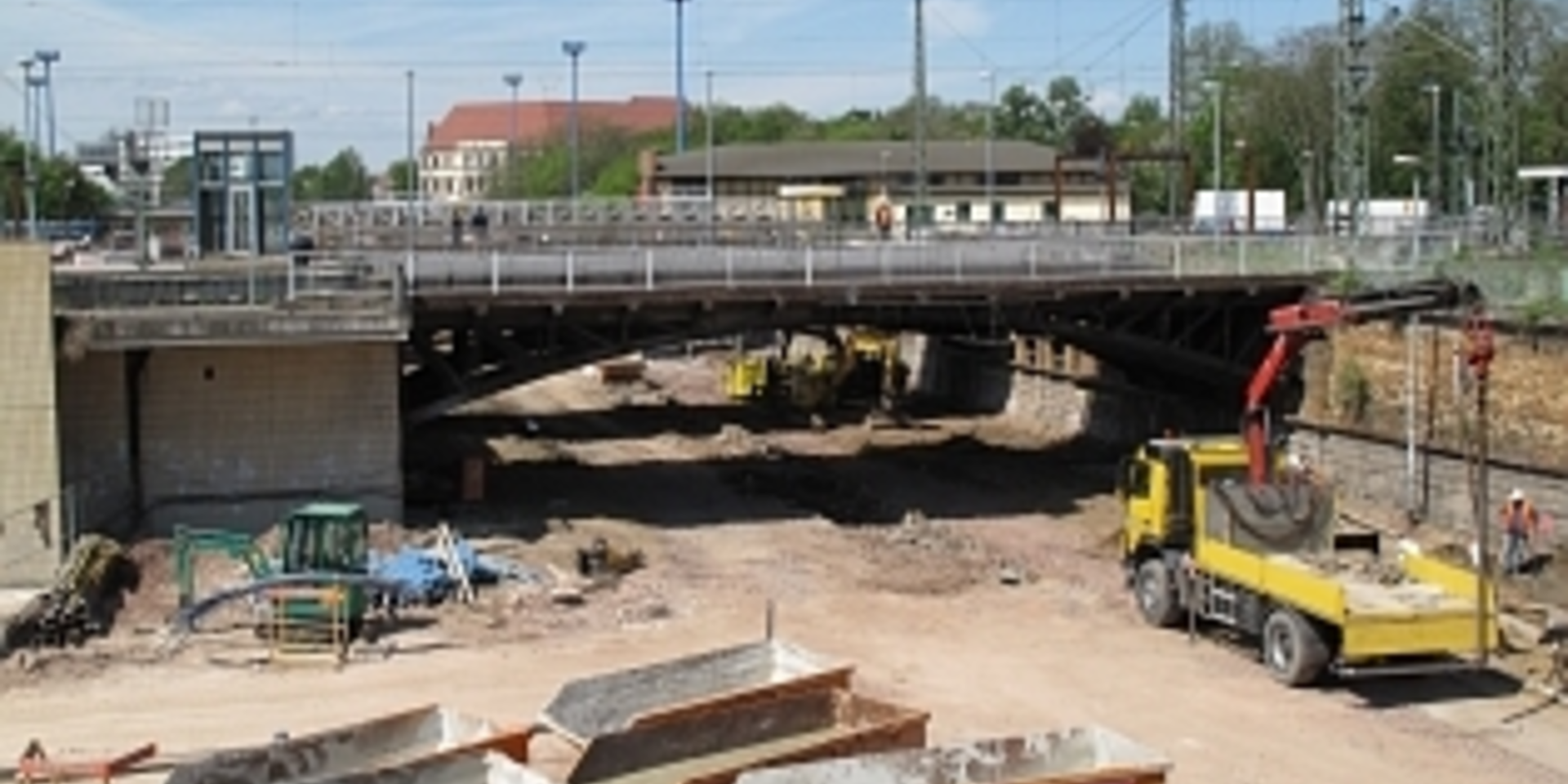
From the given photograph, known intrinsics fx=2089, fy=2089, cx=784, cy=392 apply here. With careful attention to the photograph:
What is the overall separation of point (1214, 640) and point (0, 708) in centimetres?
1684

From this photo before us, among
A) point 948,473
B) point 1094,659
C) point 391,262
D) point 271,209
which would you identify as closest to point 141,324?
point 391,262

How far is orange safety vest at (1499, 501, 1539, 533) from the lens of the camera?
33281 millimetres

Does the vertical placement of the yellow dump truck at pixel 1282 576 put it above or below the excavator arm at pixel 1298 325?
below

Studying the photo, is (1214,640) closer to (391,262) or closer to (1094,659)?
(1094,659)

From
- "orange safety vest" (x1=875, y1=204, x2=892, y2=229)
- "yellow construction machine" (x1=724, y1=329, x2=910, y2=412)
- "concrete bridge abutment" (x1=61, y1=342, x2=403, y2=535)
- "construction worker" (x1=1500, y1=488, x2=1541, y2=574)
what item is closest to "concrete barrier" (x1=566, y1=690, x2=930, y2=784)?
"construction worker" (x1=1500, y1=488, x2=1541, y2=574)

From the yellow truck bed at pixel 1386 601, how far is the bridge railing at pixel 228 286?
1692cm

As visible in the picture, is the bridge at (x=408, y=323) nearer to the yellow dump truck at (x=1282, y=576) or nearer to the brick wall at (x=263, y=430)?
the brick wall at (x=263, y=430)

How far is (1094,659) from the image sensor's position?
98.6 ft

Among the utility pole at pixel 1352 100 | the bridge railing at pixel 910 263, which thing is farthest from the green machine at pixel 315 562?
the utility pole at pixel 1352 100

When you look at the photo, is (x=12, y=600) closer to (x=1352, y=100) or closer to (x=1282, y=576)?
(x=1282, y=576)

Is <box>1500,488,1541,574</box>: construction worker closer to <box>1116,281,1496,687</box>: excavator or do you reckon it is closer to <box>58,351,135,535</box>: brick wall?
<box>1116,281,1496,687</box>: excavator

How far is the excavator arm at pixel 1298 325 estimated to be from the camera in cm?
3005

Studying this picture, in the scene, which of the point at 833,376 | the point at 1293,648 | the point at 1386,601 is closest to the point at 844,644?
the point at 1293,648

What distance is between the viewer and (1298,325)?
31125 mm
